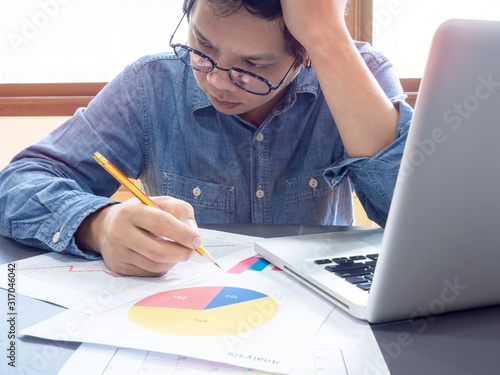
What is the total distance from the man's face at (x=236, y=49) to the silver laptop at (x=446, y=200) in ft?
1.47

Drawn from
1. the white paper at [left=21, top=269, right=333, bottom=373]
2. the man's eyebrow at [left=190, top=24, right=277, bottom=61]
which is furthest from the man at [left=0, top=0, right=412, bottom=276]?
the white paper at [left=21, top=269, right=333, bottom=373]

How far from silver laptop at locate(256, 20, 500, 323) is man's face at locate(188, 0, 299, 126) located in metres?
0.45

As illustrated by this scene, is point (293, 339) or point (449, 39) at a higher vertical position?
point (449, 39)

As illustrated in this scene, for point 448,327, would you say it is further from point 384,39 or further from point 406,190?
point 384,39

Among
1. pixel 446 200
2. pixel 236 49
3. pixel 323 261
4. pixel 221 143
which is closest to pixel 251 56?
pixel 236 49

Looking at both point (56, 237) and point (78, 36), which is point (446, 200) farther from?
point (78, 36)

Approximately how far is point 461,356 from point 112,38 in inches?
82.5

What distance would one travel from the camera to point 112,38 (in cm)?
213

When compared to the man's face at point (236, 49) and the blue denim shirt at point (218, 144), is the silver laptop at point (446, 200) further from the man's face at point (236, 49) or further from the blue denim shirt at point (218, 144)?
the blue denim shirt at point (218, 144)

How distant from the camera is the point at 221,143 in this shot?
1.04 m

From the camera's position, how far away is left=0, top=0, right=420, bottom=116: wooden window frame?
2.12 meters

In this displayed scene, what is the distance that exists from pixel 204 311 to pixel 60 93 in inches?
77.5

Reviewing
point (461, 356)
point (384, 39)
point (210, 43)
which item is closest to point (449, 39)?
point (461, 356)

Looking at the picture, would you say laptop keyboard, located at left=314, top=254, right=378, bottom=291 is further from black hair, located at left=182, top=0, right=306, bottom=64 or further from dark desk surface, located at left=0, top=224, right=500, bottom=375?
black hair, located at left=182, top=0, right=306, bottom=64
